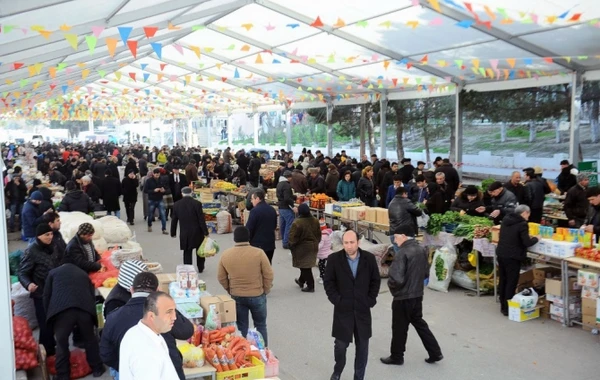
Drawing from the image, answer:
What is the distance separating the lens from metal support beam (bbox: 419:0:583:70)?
10.3m

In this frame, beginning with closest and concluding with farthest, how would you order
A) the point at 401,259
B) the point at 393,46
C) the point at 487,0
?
the point at 401,259, the point at 487,0, the point at 393,46

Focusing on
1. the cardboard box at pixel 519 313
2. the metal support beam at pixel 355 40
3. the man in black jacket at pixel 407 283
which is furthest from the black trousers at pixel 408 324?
the metal support beam at pixel 355 40

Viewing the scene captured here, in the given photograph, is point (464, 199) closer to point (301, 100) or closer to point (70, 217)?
point (70, 217)

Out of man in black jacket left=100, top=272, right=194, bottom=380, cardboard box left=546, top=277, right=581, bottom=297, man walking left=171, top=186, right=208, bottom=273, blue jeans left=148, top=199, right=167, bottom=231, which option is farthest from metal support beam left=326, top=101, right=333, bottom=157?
man in black jacket left=100, top=272, right=194, bottom=380

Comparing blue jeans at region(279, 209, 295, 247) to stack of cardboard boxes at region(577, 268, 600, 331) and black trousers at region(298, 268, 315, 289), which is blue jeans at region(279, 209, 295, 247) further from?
stack of cardboard boxes at region(577, 268, 600, 331)

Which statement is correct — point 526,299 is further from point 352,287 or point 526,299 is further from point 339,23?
point 339,23

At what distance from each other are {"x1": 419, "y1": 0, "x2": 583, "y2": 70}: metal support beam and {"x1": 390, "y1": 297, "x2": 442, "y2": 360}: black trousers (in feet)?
19.8

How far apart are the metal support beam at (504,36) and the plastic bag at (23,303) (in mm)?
7487

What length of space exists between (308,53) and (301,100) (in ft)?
29.7

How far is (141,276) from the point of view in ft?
13.9

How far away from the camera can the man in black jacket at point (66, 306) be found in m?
5.48

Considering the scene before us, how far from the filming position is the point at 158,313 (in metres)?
3.28

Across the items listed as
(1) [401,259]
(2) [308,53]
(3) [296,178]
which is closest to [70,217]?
(3) [296,178]

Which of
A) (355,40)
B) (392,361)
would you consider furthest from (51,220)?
(355,40)
